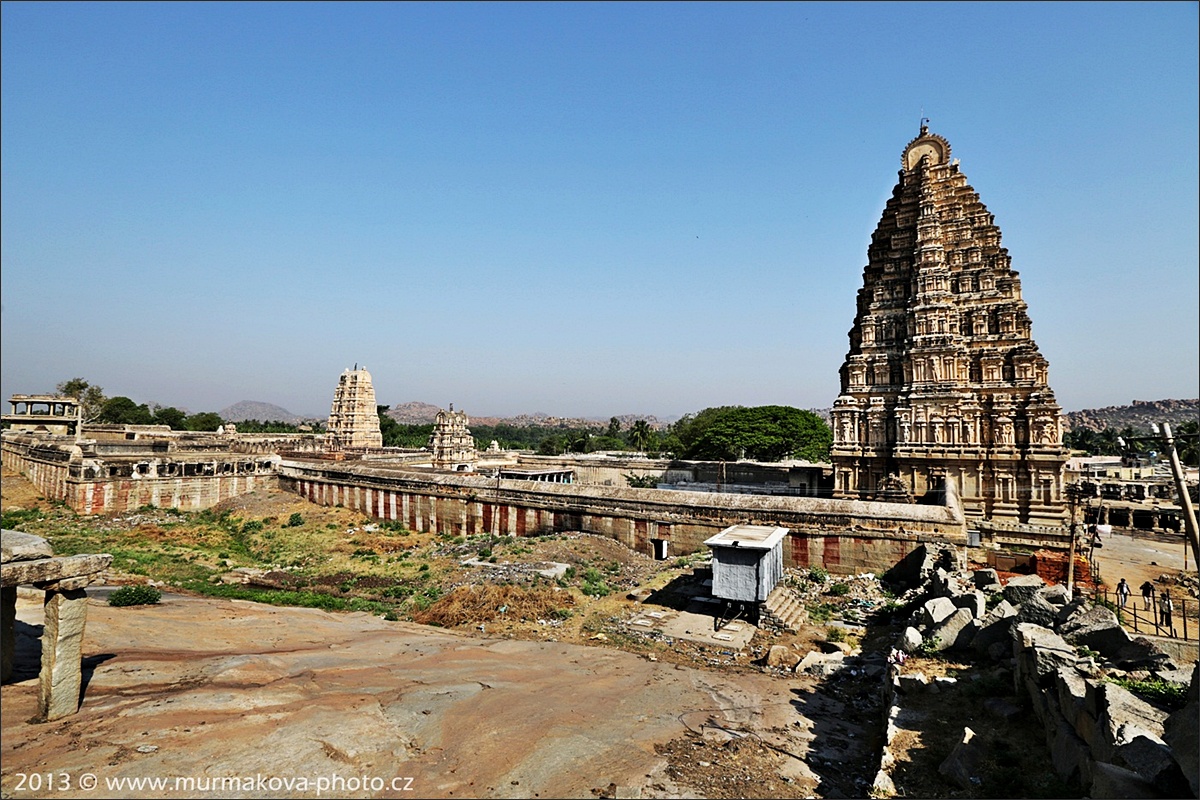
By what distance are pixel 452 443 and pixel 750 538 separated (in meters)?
36.0

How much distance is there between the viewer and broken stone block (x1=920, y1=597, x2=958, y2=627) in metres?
12.8

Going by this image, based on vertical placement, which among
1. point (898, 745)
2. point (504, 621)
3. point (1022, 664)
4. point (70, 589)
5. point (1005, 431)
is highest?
point (1005, 431)

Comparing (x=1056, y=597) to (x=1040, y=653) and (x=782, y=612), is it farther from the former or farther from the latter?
(x=782, y=612)

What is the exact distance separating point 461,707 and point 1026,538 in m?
21.2

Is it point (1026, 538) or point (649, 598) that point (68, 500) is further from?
point (1026, 538)

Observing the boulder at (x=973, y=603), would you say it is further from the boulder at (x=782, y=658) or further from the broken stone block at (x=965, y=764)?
the broken stone block at (x=965, y=764)

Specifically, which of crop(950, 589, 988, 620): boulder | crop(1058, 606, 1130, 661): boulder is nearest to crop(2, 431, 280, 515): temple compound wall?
crop(950, 589, 988, 620): boulder

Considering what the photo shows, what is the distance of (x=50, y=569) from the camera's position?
9188 millimetres

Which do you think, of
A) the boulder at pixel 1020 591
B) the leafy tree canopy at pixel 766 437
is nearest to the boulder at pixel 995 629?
the boulder at pixel 1020 591

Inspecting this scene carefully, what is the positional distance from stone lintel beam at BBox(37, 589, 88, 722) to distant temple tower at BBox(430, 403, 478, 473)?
126 ft

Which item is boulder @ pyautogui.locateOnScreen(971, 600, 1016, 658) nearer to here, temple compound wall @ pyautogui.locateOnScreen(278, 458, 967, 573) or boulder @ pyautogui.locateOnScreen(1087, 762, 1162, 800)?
boulder @ pyautogui.locateOnScreen(1087, 762, 1162, 800)

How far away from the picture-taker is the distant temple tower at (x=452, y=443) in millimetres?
48875

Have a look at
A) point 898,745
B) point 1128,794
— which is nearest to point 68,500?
point 898,745

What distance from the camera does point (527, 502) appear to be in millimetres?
28656
